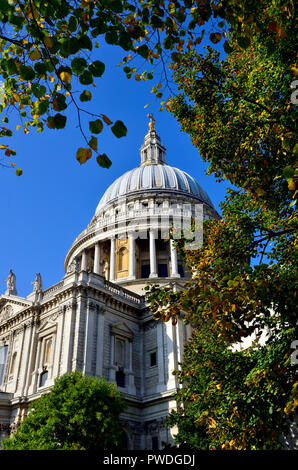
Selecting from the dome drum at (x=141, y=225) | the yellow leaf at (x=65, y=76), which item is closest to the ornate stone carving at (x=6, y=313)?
the dome drum at (x=141, y=225)

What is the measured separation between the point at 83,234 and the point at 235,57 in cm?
3715

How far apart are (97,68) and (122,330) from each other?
82.9 ft

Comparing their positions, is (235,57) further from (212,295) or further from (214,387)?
(214,387)

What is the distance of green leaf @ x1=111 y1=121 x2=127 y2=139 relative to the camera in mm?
6152

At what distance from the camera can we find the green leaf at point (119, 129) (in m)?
6.15

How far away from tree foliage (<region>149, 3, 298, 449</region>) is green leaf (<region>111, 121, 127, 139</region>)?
9.86ft

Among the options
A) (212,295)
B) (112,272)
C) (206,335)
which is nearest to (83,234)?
(112,272)

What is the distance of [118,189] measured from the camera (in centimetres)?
5450

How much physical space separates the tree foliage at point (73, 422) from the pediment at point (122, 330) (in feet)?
29.7

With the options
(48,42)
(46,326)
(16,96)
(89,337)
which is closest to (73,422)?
(89,337)

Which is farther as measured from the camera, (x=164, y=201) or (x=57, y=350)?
(x=164, y=201)

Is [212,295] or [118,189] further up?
[118,189]

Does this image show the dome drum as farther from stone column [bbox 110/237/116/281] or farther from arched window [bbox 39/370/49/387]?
arched window [bbox 39/370/49/387]

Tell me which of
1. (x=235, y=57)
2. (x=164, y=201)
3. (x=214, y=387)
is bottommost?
(x=214, y=387)
